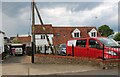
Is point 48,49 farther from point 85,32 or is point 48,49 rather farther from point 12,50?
point 85,32

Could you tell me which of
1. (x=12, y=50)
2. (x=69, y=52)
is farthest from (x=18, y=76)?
(x=12, y=50)

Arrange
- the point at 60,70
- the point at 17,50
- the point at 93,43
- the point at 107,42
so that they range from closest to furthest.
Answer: the point at 60,70, the point at 107,42, the point at 93,43, the point at 17,50

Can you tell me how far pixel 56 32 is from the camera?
69.2 m

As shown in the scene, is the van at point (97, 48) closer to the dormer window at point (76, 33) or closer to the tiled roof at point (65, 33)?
the tiled roof at point (65, 33)

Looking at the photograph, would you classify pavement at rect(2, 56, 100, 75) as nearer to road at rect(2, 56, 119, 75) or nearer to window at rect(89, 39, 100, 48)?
road at rect(2, 56, 119, 75)

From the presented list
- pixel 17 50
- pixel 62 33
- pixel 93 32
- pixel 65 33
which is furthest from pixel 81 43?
pixel 93 32

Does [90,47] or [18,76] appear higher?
[90,47]

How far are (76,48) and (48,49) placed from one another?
5.46 meters

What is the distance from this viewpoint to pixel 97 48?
60.9ft

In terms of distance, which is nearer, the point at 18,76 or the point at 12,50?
the point at 18,76

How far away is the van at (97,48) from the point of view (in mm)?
17547

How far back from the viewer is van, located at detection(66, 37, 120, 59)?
17547mm

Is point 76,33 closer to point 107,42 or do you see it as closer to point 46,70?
point 107,42

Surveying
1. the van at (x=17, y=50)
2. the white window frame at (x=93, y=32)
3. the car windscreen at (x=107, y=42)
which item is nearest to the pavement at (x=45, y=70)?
the car windscreen at (x=107, y=42)
